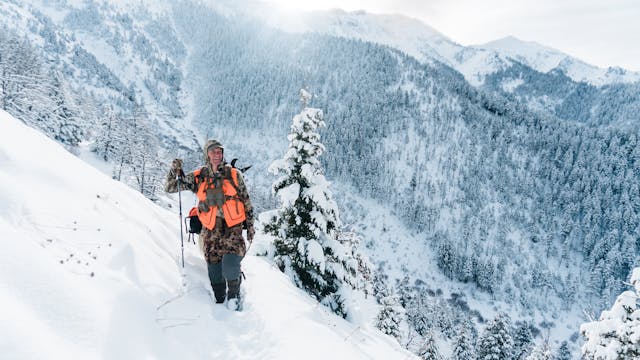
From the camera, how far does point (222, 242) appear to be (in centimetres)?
585

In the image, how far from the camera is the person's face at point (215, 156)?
231 inches

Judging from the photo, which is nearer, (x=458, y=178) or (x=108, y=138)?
Result: (x=108, y=138)

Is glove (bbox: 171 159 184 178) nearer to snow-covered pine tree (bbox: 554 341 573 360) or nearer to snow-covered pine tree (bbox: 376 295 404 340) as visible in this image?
snow-covered pine tree (bbox: 376 295 404 340)

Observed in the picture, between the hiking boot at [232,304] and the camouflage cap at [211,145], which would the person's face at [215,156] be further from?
the hiking boot at [232,304]

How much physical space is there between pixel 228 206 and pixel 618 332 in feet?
29.0

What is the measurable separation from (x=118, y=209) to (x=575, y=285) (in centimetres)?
14615

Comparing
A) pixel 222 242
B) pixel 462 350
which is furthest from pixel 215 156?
pixel 462 350

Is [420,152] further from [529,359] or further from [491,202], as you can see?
[529,359]

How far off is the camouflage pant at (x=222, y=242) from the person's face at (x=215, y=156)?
2.95ft

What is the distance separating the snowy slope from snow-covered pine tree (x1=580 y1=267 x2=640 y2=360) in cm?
512

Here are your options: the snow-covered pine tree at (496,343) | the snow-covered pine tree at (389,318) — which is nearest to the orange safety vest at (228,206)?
the snow-covered pine tree at (389,318)

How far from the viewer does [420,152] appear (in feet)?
498

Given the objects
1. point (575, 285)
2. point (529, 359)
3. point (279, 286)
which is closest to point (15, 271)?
point (279, 286)

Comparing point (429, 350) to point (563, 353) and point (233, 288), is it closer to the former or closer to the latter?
point (233, 288)
